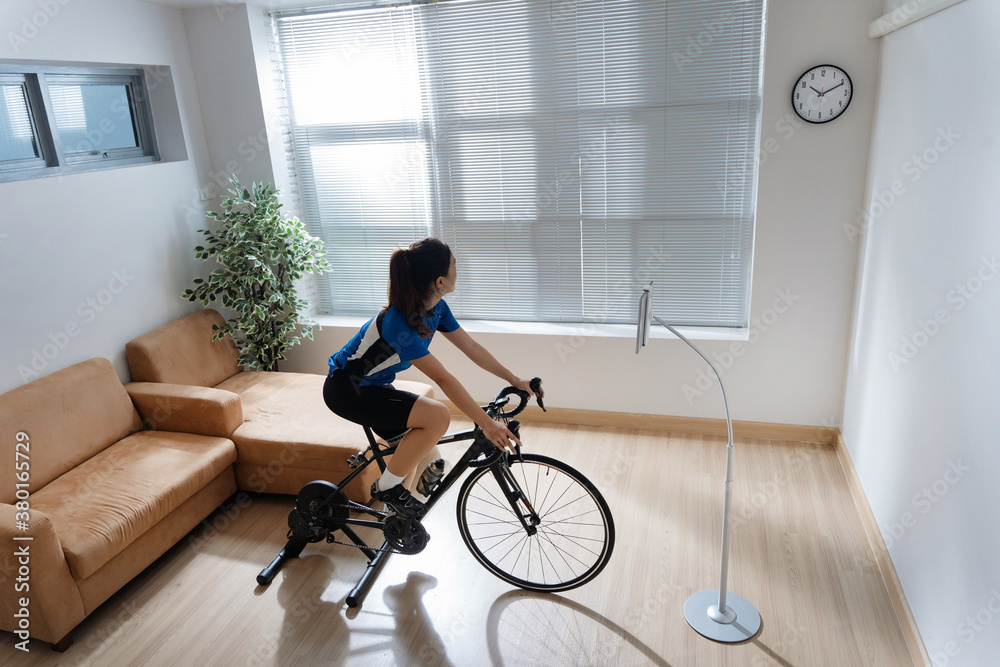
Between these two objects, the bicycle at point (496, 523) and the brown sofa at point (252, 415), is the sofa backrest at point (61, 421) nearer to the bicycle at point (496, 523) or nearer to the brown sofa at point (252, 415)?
the brown sofa at point (252, 415)

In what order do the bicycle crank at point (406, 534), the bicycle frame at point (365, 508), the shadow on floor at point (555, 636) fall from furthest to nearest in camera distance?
the bicycle crank at point (406, 534)
the bicycle frame at point (365, 508)
the shadow on floor at point (555, 636)

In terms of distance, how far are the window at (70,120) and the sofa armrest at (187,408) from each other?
45.7 inches

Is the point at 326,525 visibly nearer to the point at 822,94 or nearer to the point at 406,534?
the point at 406,534

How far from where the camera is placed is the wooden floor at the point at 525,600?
237 centimetres

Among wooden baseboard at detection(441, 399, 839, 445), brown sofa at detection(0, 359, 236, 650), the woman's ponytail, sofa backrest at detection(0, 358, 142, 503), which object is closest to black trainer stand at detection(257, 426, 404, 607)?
brown sofa at detection(0, 359, 236, 650)

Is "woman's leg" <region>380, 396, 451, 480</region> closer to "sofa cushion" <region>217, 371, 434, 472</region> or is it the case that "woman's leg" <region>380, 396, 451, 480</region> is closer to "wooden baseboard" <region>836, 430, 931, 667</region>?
"sofa cushion" <region>217, 371, 434, 472</region>

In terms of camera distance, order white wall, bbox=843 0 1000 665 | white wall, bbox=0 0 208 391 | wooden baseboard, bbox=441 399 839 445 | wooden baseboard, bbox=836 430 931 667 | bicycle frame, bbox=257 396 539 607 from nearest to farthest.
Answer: white wall, bbox=843 0 1000 665 < wooden baseboard, bbox=836 430 931 667 < bicycle frame, bbox=257 396 539 607 < white wall, bbox=0 0 208 391 < wooden baseboard, bbox=441 399 839 445

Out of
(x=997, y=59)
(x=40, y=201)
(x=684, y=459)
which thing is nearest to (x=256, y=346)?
(x=40, y=201)

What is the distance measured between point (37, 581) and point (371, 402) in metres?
1.30

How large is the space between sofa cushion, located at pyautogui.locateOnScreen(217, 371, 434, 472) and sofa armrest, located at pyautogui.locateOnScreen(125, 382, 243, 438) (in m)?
0.10

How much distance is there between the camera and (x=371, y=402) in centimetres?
250

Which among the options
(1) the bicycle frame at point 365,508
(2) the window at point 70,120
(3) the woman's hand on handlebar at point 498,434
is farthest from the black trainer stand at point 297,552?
(2) the window at point 70,120

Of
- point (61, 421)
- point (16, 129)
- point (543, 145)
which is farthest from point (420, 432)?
point (16, 129)

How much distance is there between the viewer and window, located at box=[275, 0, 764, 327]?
3541 millimetres
